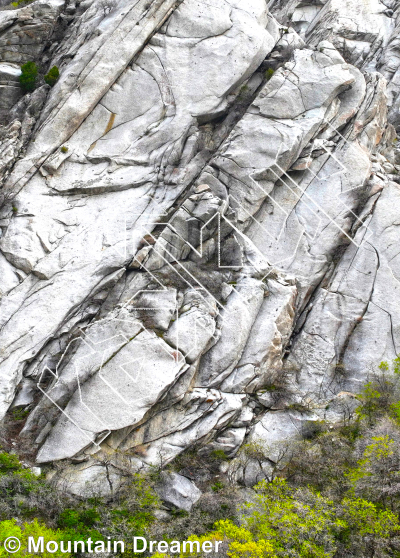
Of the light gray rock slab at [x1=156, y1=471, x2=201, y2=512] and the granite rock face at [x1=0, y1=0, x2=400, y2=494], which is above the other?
the granite rock face at [x1=0, y1=0, x2=400, y2=494]

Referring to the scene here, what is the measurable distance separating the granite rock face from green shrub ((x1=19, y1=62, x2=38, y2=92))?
0.58 m

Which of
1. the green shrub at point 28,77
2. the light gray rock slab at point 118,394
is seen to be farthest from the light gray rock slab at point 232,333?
the green shrub at point 28,77

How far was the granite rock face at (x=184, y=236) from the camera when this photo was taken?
81.5 feet

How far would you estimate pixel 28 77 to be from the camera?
108 feet

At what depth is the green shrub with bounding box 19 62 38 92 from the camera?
32781 millimetres

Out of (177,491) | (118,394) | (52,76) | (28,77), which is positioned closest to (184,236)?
(118,394)

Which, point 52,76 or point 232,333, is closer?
point 232,333

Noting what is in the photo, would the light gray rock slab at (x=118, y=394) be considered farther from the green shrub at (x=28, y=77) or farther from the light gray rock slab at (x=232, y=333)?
the green shrub at (x=28, y=77)

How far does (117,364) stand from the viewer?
24.8 metres

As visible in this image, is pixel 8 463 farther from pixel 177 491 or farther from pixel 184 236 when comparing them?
pixel 184 236

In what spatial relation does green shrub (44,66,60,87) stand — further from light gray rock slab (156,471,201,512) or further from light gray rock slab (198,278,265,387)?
light gray rock slab (156,471,201,512)

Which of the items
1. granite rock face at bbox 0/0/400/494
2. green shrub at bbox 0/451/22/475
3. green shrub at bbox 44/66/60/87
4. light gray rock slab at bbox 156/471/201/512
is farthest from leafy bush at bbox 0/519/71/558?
green shrub at bbox 44/66/60/87

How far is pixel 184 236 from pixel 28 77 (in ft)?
45.8

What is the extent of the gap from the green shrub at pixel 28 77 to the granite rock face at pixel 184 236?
581mm
